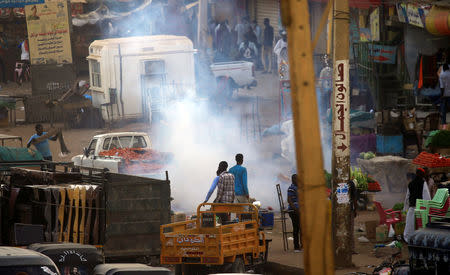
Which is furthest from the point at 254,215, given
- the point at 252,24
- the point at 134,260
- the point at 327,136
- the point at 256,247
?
the point at 252,24

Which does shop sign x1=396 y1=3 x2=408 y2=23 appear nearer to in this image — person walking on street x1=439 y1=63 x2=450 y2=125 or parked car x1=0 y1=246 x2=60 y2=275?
person walking on street x1=439 y1=63 x2=450 y2=125

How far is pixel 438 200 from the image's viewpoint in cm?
1199

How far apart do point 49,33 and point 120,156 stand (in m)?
12.4

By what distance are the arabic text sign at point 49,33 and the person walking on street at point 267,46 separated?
860cm

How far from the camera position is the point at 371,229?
1434 cm

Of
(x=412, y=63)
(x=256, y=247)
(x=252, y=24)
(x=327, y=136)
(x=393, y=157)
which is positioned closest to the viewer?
(x=256, y=247)

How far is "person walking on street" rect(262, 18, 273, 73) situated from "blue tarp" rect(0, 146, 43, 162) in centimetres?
2010

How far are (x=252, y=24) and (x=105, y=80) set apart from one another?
11.1m

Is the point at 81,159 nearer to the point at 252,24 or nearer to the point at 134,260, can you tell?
the point at 134,260

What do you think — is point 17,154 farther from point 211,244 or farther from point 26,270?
point 26,270

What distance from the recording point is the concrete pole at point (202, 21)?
3253 cm

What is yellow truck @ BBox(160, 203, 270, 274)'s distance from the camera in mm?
11125

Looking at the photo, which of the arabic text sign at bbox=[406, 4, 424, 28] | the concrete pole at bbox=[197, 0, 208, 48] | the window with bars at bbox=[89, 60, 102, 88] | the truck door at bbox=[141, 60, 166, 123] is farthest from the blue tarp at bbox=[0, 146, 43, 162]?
the concrete pole at bbox=[197, 0, 208, 48]

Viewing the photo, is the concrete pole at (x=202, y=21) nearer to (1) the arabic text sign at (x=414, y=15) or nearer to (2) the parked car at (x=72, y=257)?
(1) the arabic text sign at (x=414, y=15)
